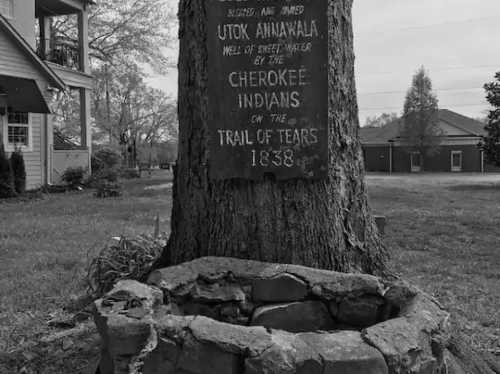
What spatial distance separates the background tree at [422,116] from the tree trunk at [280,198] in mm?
39513

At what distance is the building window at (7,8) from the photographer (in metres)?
16.3

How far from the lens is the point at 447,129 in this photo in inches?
1705

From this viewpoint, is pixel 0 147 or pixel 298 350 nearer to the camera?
pixel 298 350

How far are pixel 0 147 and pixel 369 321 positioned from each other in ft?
44.2

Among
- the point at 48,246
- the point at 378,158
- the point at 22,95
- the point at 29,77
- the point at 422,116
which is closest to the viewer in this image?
the point at 48,246

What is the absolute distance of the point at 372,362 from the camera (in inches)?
78.5

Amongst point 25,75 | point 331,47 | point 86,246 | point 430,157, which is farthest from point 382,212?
point 430,157

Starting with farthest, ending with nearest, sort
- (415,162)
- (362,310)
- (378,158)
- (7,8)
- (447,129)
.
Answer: (378,158)
(415,162)
(447,129)
(7,8)
(362,310)

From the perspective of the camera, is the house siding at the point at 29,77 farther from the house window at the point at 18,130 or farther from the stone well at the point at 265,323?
the stone well at the point at 265,323

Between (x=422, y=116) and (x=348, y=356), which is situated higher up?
(x=422, y=116)

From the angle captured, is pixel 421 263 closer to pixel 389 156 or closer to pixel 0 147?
pixel 0 147

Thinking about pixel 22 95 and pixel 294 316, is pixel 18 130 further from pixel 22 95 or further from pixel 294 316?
pixel 294 316

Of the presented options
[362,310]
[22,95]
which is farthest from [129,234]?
[22,95]

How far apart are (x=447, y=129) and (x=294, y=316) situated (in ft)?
145
